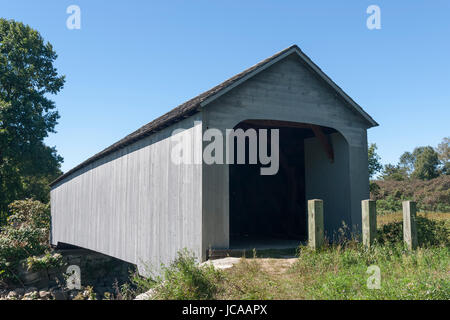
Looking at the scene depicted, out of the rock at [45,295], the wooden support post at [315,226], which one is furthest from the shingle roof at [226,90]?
the rock at [45,295]

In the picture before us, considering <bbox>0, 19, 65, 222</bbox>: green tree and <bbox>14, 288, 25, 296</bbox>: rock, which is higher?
<bbox>0, 19, 65, 222</bbox>: green tree

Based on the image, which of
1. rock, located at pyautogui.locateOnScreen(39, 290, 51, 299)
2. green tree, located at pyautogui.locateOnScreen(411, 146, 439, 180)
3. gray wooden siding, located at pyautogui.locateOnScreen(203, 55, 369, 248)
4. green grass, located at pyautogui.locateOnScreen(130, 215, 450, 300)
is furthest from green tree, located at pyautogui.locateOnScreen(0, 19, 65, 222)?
green tree, located at pyautogui.locateOnScreen(411, 146, 439, 180)

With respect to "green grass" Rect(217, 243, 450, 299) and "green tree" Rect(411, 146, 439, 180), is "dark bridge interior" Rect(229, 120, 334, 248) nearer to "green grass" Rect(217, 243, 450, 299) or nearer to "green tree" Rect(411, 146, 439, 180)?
"green grass" Rect(217, 243, 450, 299)

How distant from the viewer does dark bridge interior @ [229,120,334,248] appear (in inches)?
482

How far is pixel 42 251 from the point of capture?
1905 centimetres

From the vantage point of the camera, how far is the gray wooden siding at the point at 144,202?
864 centimetres

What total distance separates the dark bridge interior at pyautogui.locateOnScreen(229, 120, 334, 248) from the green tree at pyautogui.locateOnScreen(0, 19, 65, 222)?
17.0 metres

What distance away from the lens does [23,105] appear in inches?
988

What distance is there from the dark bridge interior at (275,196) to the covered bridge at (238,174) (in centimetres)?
4
